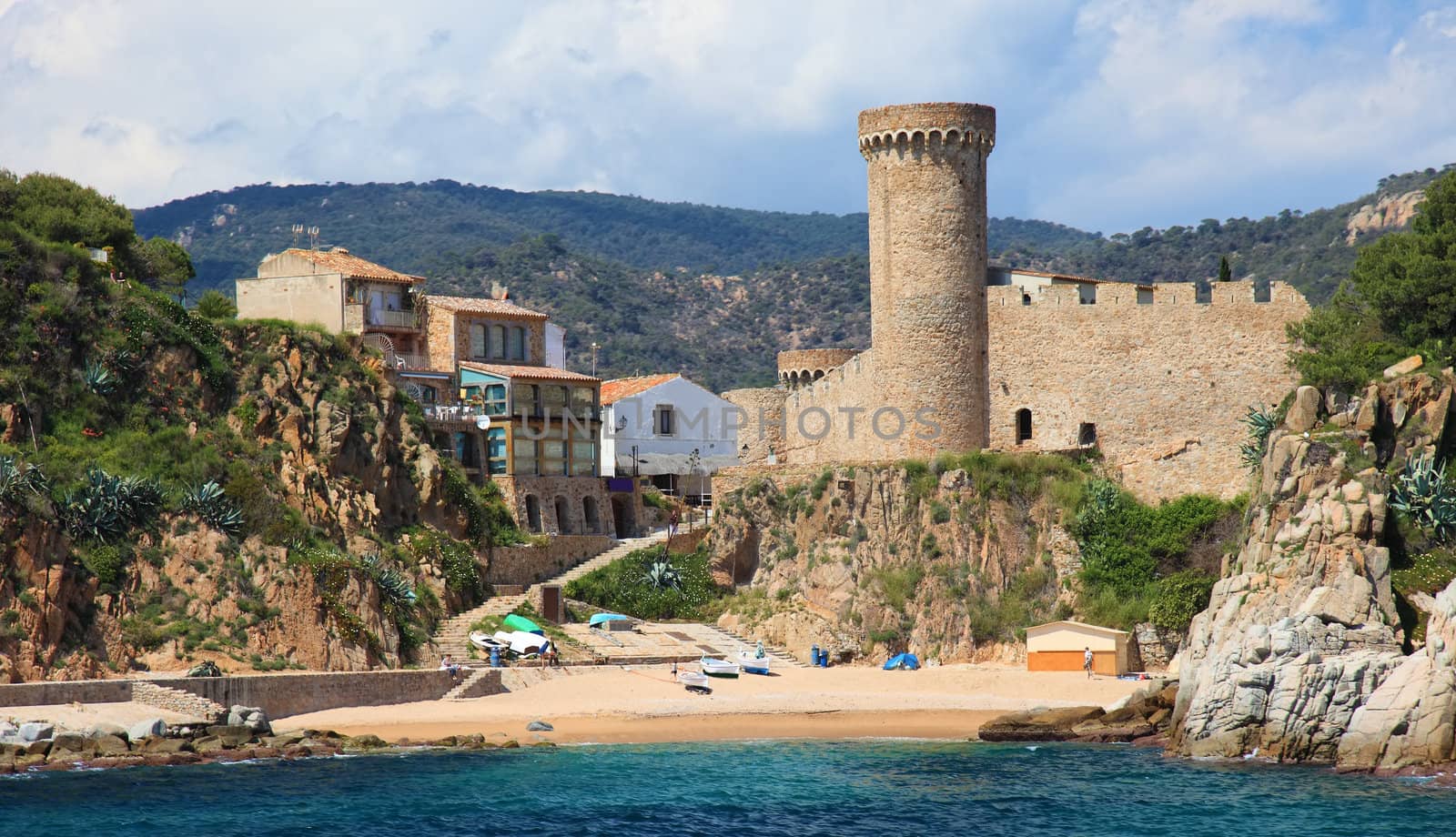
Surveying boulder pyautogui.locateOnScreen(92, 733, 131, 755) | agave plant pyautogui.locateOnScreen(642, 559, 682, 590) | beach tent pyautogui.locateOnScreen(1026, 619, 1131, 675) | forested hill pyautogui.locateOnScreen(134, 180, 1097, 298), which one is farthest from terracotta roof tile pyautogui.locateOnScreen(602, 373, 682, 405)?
forested hill pyautogui.locateOnScreen(134, 180, 1097, 298)

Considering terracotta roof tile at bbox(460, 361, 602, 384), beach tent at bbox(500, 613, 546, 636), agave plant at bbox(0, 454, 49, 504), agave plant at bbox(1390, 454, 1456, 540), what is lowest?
beach tent at bbox(500, 613, 546, 636)

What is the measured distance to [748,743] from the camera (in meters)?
34.2

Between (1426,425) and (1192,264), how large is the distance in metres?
62.7

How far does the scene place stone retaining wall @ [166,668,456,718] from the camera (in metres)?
33.4

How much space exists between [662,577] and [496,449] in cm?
616

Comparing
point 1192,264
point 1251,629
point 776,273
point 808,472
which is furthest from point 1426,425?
point 776,273

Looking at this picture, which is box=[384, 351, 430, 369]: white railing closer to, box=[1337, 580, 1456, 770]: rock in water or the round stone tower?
the round stone tower

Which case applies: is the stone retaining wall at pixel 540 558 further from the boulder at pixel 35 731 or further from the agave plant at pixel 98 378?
the boulder at pixel 35 731

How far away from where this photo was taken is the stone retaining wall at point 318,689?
110ft

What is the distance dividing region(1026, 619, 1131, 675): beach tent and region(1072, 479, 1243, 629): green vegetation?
2.82 ft

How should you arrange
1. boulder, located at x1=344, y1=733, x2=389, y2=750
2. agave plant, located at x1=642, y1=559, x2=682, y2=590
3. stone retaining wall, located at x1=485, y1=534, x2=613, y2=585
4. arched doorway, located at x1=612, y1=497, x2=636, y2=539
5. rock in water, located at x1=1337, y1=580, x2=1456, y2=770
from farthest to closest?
arched doorway, located at x1=612, y1=497, x2=636, y2=539 < agave plant, located at x1=642, y1=559, x2=682, y2=590 < stone retaining wall, located at x1=485, y1=534, x2=613, y2=585 < boulder, located at x1=344, y1=733, x2=389, y2=750 < rock in water, located at x1=1337, y1=580, x2=1456, y2=770

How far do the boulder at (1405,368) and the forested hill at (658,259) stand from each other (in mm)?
37291

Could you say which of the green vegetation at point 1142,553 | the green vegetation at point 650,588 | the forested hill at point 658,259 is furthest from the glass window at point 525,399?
the forested hill at point 658,259

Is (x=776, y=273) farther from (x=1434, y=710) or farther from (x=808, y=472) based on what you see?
(x=1434, y=710)
